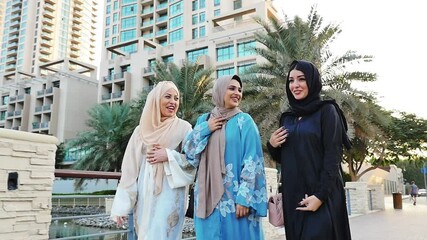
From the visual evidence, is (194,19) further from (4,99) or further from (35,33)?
(35,33)

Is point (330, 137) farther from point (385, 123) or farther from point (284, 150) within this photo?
point (385, 123)

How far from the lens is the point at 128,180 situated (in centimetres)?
234

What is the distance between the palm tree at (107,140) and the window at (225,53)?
10.3 meters

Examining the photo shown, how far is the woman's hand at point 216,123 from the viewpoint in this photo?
2.06 m

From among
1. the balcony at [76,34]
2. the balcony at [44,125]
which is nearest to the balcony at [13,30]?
the balcony at [76,34]

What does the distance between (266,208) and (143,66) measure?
31.1 m

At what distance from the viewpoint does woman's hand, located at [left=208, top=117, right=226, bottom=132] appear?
2.06 metres

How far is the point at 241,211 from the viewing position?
188 cm

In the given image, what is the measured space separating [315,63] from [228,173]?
32.2 ft

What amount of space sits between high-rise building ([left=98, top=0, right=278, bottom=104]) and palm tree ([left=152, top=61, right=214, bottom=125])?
21.6 ft

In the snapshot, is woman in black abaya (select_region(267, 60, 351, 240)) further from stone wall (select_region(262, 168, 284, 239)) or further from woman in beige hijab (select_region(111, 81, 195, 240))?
stone wall (select_region(262, 168, 284, 239))

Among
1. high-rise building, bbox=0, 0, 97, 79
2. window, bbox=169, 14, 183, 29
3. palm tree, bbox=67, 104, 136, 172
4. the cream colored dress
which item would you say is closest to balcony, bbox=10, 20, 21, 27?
high-rise building, bbox=0, 0, 97, 79

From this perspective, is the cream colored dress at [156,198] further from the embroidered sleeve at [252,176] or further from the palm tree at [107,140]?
the palm tree at [107,140]

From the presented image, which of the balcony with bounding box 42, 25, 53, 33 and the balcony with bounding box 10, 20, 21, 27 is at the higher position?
the balcony with bounding box 10, 20, 21, 27
